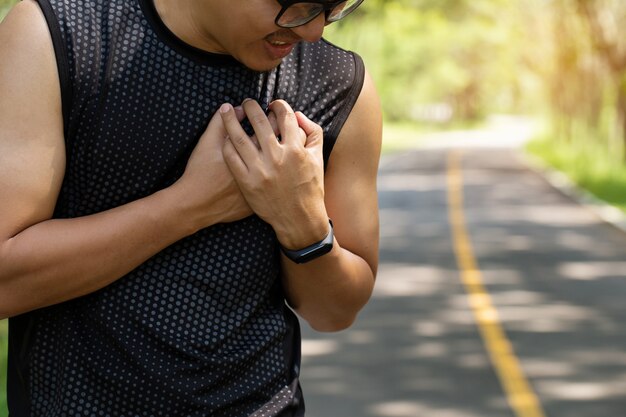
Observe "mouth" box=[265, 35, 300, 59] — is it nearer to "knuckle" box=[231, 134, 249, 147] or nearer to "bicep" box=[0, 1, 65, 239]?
→ "knuckle" box=[231, 134, 249, 147]

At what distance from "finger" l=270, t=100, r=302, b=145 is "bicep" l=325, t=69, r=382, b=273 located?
0.17 meters

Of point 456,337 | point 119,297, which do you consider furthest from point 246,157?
point 456,337

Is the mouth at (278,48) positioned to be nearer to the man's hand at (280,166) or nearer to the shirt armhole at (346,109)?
the man's hand at (280,166)

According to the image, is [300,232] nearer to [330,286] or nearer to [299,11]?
[330,286]

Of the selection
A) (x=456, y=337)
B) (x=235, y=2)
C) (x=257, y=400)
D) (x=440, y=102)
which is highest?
(x=235, y=2)

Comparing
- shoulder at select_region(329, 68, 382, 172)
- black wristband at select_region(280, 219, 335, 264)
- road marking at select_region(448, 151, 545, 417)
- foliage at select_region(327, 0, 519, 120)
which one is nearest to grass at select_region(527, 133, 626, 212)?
road marking at select_region(448, 151, 545, 417)

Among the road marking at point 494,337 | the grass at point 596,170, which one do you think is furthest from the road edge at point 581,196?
the road marking at point 494,337

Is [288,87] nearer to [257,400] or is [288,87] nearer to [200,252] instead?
[200,252]

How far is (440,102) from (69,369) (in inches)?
5136

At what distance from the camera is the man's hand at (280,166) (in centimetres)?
207

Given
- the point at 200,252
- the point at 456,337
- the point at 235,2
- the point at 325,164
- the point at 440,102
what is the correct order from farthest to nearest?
the point at 440,102
the point at 456,337
the point at 325,164
the point at 200,252
the point at 235,2

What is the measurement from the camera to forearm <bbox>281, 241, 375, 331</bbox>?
2266 mm

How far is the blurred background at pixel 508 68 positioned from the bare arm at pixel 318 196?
349 centimetres

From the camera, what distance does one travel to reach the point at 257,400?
2.20 meters
